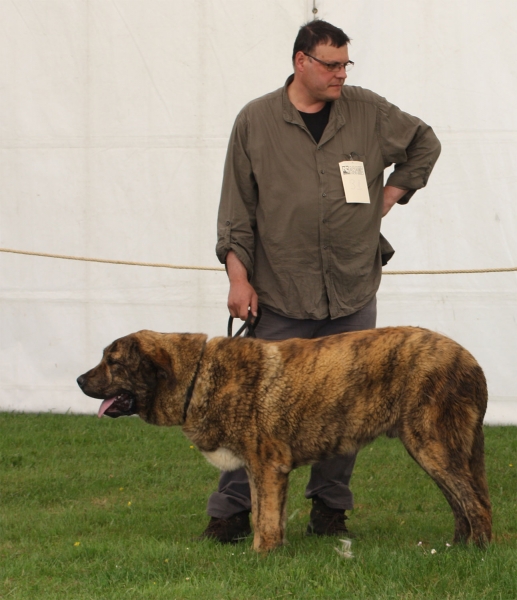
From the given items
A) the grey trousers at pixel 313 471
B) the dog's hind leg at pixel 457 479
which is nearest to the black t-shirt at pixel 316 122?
the grey trousers at pixel 313 471

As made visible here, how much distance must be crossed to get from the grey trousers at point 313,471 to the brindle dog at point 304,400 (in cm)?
38

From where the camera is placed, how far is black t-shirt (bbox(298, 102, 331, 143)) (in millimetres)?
4863

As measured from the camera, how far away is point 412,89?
311 inches

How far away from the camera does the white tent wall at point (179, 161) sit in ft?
25.7

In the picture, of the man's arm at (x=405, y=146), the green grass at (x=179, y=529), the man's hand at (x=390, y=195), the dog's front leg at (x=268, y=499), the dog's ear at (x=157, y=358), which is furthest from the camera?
the man's hand at (x=390, y=195)

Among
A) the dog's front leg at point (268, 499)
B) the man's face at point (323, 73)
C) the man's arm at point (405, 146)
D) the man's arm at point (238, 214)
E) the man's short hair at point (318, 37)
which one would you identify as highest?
the man's short hair at point (318, 37)

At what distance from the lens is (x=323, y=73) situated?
4707 mm

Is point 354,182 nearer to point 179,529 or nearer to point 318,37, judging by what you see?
point 318,37

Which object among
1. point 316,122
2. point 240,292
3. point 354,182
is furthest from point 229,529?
point 316,122

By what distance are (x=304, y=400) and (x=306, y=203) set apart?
105 cm

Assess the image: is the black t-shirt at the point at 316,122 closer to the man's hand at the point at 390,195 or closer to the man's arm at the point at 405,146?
the man's arm at the point at 405,146

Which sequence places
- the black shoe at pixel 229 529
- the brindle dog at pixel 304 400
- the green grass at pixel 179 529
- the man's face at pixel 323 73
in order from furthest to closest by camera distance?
the black shoe at pixel 229 529 → the man's face at pixel 323 73 → the brindle dog at pixel 304 400 → the green grass at pixel 179 529

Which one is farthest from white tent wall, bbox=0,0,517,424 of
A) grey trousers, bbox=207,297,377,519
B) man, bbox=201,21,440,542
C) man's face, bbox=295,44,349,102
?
man's face, bbox=295,44,349,102

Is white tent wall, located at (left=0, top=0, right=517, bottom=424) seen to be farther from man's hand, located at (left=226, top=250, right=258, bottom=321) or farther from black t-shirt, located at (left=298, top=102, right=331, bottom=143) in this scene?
man's hand, located at (left=226, top=250, right=258, bottom=321)
